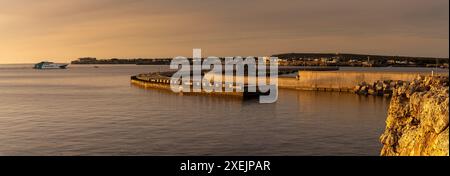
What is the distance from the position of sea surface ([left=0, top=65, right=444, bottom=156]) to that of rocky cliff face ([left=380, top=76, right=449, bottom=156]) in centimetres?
1242

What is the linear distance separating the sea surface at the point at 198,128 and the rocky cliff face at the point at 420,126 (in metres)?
12.4

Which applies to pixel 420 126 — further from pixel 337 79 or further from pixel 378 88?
pixel 337 79

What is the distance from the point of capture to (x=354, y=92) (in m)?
59.1

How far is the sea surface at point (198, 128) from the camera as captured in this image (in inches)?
930

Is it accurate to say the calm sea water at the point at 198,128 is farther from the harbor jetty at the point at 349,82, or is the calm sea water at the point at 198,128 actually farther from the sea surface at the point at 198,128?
the harbor jetty at the point at 349,82

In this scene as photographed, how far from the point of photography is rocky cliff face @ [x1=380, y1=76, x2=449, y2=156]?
734 centimetres

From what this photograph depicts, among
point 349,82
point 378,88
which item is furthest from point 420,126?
point 349,82

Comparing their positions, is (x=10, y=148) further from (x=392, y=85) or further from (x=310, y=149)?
(x=392, y=85)

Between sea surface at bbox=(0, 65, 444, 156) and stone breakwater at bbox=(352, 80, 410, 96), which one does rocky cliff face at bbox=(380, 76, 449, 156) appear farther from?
stone breakwater at bbox=(352, 80, 410, 96)

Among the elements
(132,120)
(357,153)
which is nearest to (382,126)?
(357,153)

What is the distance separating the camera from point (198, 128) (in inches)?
1207

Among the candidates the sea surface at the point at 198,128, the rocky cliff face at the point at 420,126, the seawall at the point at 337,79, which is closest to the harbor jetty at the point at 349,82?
the seawall at the point at 337,79

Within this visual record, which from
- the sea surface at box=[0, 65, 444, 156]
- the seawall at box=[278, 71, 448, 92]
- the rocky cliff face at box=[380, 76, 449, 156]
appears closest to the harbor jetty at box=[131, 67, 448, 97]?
the seawall at box=[278, 71, 448, 92]
